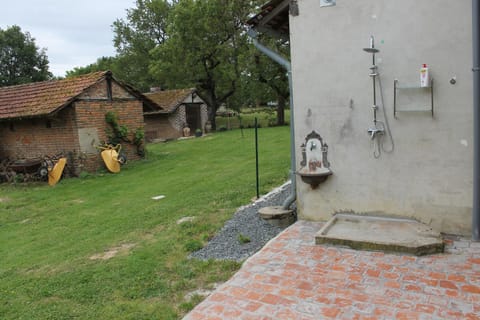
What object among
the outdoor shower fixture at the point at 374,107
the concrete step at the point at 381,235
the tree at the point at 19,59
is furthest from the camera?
the tree at the point at 19,59

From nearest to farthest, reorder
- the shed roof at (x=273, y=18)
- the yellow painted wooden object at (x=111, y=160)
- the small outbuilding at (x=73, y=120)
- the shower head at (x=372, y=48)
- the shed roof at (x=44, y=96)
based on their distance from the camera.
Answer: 1. the shower head at (x=372, y=48)
2. the shed roof at (x=273, y=18)
3. the shed roof at (x=44, y=96)
4. the small outbuilding at (x=73, y=120)
5. the yellow painted wooden object at (x=111, y=160)

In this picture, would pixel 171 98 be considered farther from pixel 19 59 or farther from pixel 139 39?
pixel 19 59

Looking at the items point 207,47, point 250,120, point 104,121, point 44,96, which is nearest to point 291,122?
point 104,121

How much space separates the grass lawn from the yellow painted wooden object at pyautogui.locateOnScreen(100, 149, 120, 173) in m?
0.50

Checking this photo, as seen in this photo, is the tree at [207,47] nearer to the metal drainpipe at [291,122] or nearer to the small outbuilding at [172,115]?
the small outbuilding at [172,115]

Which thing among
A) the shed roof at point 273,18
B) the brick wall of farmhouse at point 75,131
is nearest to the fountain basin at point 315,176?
the shed roof at point 273,18

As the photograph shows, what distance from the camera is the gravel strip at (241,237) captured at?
504cm

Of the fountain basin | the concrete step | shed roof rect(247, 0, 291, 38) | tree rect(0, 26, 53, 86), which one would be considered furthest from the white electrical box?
tree rect(0, 26, 53, 86)

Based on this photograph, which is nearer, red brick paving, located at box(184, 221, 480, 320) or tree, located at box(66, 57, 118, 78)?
red brick paving, located at box(184, 221, 480, 320)

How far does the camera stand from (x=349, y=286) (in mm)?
3646

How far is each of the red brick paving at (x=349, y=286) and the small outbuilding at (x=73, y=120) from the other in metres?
10.3

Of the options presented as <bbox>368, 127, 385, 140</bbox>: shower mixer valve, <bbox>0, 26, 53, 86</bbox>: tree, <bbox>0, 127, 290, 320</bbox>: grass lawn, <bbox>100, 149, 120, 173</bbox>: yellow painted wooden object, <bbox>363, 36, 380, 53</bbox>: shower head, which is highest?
<bbox>0, 26, 53, 86</bbox>: tree

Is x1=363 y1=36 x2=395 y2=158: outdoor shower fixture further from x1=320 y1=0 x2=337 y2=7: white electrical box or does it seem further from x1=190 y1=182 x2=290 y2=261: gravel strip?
x1=190 y1=182 x2=290 y2=261: gravel strip

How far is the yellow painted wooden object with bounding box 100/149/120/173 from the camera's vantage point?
13328 mm
